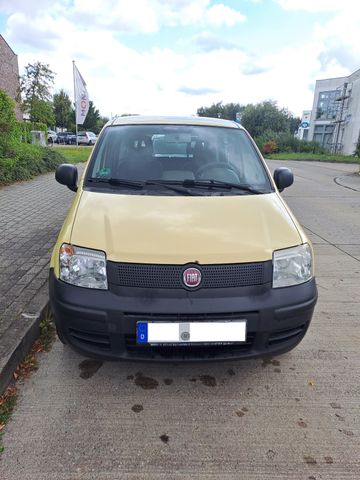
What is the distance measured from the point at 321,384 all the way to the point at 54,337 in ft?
6.95

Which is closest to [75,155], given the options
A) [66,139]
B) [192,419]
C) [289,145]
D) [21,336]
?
[21,336]

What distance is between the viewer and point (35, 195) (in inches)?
362

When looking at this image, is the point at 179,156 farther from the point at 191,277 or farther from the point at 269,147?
the point at 269,147

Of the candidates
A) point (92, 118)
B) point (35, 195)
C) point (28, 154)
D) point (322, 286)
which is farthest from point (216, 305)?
point (92, 118)

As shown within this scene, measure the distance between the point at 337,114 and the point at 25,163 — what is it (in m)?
46.3

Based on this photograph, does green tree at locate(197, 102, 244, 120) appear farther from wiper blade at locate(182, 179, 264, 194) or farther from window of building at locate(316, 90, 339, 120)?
wiper blade at locate(182, 179, 264, 194)

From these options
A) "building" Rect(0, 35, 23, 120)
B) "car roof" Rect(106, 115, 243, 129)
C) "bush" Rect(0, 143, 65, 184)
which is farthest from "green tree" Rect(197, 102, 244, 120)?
"car roof" Rect(106, 115, 243, 129)

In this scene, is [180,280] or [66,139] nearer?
[180,280]

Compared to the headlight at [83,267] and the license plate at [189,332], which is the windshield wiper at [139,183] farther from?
the license plate at [189,332]

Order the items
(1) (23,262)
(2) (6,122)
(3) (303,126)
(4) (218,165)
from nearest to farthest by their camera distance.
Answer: (4) (218,165), (1) (23,262), (2) (6,122), (3) (303,126)

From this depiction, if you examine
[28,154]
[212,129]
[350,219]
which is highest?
[212,129]

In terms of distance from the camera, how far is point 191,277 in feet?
7.29

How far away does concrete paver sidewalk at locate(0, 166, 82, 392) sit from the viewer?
9.22 feet

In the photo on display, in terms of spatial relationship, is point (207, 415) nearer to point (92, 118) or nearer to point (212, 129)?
point (212, 129)
